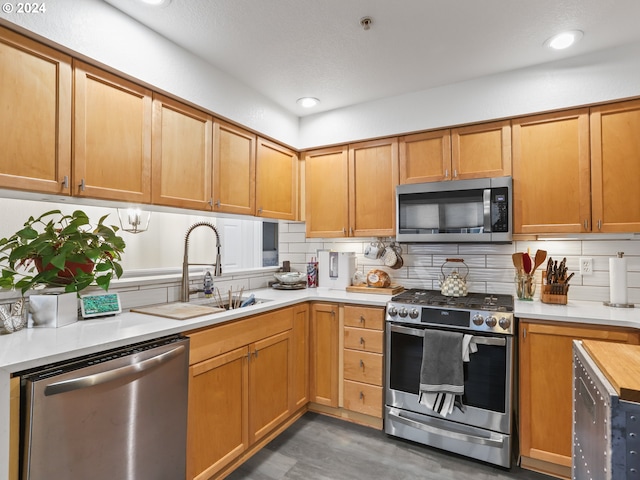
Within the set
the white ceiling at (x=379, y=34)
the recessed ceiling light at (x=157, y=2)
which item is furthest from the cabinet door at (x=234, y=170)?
the recessed ceiling light at (x=157, y=2)

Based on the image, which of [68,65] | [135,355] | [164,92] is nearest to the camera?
[135,355]

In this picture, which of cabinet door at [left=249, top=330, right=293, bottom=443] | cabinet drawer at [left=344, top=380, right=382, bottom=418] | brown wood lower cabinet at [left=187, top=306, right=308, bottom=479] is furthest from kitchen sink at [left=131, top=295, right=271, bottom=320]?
cabinet drawer at [left=344, top=380, right=382, bottom=418]

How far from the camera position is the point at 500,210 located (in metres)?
2.34

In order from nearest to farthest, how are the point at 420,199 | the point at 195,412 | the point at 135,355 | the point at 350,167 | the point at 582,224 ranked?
the point at 135,355 → the point at 195,412 → the point at 582,224 → the point at 420,199 → the point at 350,167

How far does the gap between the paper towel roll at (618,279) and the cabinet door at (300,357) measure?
201 cm

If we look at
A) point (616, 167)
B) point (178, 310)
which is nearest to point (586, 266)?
point (616, 167)

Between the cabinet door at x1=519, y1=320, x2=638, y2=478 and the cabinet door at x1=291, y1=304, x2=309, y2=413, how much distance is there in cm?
143

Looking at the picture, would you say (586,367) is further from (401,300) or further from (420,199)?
(420,199)

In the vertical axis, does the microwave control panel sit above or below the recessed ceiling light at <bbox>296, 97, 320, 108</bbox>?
below

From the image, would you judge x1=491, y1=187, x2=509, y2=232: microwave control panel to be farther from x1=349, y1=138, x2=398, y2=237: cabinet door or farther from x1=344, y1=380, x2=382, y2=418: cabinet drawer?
x1=344, y1=380, x2=382, y2=418: cabinet drawer

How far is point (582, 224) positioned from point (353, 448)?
2057mm

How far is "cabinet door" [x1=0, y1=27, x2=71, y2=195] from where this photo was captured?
141 cm

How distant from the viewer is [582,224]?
219 cm

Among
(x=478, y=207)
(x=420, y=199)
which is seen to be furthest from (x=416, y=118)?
(x=478, y=207)
